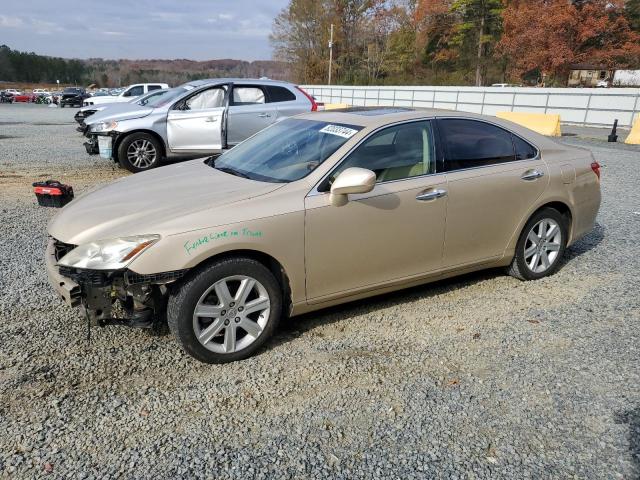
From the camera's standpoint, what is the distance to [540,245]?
4.69 m

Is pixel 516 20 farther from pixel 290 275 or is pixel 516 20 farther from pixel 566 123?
pixel 290 275

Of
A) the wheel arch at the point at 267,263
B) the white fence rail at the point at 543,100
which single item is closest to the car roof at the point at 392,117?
the wheel arch at the point at 267,263

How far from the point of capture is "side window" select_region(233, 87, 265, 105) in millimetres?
9735

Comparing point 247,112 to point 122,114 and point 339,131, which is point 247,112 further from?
point 339,131

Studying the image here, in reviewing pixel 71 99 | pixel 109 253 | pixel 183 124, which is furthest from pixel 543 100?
pixel 71 99

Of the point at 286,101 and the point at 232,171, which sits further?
the point at 286,101

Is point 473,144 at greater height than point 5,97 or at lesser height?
greater

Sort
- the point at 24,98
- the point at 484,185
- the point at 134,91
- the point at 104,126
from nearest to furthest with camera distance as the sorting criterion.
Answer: the point at 484,185, the point at 104,126, the point at 134,91, the point at 24,98

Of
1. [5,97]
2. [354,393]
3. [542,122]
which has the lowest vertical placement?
[5,97]

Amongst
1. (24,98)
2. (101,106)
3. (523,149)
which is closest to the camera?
(523,149)

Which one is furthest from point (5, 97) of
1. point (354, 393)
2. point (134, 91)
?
point (354, 393)

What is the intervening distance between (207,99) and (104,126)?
195 cm

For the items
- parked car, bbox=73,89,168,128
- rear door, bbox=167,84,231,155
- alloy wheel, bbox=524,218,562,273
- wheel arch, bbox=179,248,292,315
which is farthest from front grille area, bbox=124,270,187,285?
parked car, bbox=73,89,168,128

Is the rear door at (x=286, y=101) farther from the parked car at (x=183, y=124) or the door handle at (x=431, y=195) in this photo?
the door handle at (x=431, y=195)
